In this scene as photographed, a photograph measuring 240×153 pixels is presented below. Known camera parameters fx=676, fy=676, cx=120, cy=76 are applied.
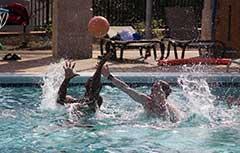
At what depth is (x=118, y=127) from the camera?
840 centimetres

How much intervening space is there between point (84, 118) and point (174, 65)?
5192mm

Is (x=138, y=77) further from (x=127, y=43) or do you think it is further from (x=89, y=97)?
(x=89, y=97)

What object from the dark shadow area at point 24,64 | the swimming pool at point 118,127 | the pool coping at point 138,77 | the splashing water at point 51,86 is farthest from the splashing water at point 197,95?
the dark shadow area at point 24,64

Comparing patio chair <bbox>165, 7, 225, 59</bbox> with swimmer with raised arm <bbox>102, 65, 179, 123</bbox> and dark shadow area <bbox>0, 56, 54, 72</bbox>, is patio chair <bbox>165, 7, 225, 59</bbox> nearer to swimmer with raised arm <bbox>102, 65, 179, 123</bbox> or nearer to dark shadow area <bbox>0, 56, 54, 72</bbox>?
dark shadow area <bbox>0, 56, 54, 72</bbox>

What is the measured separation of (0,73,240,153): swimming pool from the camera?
7555 mm

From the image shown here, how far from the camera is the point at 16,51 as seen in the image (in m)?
15.9

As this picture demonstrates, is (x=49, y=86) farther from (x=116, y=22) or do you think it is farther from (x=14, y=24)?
(x=116, y=22)

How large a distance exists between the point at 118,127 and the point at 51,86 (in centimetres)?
242

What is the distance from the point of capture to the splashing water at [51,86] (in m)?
9.55

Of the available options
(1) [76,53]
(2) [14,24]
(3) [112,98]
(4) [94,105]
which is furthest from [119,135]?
(2) [14,24]

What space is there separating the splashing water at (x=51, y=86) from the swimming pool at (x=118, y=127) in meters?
0.03

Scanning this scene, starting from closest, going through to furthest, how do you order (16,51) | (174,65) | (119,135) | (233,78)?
1. (119,135)
2. (233,78)
3. (174,65)
4. (16,51)

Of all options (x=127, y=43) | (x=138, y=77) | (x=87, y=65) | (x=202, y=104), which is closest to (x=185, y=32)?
(x=127, y=43)

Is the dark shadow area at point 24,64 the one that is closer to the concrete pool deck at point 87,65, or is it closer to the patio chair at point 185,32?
the concrete pool deck at point 87,65
